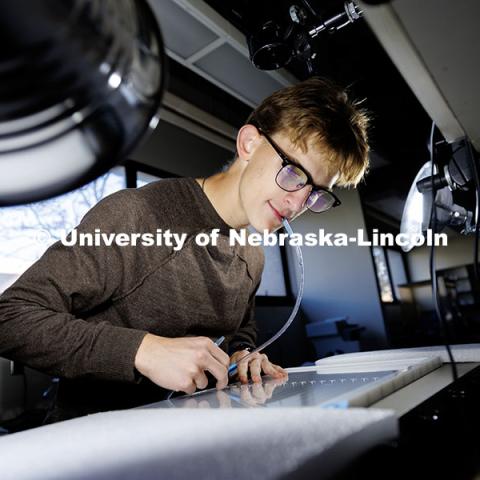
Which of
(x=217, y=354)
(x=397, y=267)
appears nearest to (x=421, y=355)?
(x=217, y=354)

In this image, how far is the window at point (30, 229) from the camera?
209cm

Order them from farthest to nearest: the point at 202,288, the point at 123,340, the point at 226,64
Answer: the point at 226,64 → the point at 202,288 → the point at 123,340

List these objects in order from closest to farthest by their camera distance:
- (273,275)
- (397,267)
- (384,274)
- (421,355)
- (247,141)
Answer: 1. (421,355)
2. (247,141)
3. (273,275)
4. (384,274)
5. (397,267)

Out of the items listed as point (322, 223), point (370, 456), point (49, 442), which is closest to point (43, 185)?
point (49, 442)

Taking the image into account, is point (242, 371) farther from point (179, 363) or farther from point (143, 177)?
point (143, 177)

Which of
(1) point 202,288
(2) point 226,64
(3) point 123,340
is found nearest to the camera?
(3) point 123,340

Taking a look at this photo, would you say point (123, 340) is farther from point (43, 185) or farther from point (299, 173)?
point (299, 173)

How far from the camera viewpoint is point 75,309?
0.86 meters

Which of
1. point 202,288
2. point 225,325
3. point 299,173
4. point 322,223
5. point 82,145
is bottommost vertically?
point 225,325

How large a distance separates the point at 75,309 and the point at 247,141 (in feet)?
2.27

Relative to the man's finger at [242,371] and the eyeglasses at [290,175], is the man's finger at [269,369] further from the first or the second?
the eyeglasses at [290,175]

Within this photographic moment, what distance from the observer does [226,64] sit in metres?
2.68

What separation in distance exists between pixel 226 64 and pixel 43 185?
2618 millimetres

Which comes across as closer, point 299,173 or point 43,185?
point 43,185
